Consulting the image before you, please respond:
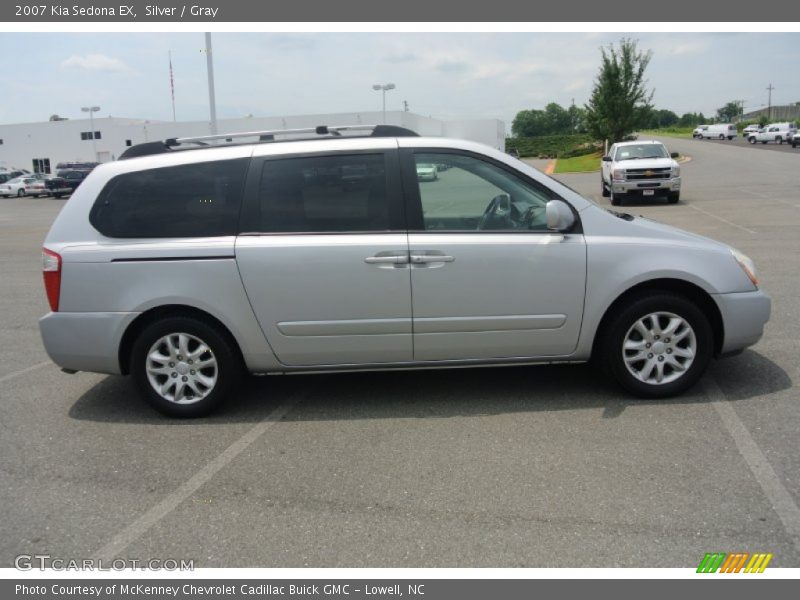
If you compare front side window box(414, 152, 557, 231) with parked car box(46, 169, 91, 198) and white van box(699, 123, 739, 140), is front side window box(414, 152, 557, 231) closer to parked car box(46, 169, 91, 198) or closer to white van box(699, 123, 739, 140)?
parked car box(46, 169, 91, 198)

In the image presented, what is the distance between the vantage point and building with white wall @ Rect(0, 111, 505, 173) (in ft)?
Result: 195

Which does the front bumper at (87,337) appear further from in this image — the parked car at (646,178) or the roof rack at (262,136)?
the parked car at (646,178)

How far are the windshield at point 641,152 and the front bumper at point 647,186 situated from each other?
114 centimetres

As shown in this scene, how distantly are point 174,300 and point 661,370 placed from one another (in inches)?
133

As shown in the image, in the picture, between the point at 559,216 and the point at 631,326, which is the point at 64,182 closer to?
the point at 559,216

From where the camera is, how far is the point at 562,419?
457cm

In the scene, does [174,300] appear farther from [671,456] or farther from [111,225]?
[671,456]

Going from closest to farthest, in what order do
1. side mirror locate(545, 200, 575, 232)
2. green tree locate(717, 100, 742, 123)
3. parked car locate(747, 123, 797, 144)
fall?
side mirror locate(545, 200, 575, 232)
parked car locate(747, 123, 797, 144)
green tree locate(717, 100, 742, 123)

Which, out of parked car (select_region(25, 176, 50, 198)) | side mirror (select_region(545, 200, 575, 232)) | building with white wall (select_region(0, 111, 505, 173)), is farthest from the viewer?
building with white wall (select_region(0, 111, 505, 173))

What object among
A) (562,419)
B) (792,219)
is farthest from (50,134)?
(562,419)

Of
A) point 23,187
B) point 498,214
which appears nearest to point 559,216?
point 498,214

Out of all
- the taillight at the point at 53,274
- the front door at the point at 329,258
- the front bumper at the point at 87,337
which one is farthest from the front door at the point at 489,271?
the taillight at the point at 53,274

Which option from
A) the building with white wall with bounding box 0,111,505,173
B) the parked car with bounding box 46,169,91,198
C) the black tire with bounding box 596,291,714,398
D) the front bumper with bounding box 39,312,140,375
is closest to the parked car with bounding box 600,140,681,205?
the black tire with bounding box 596,291,714,398

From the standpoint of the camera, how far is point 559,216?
4.53 m
